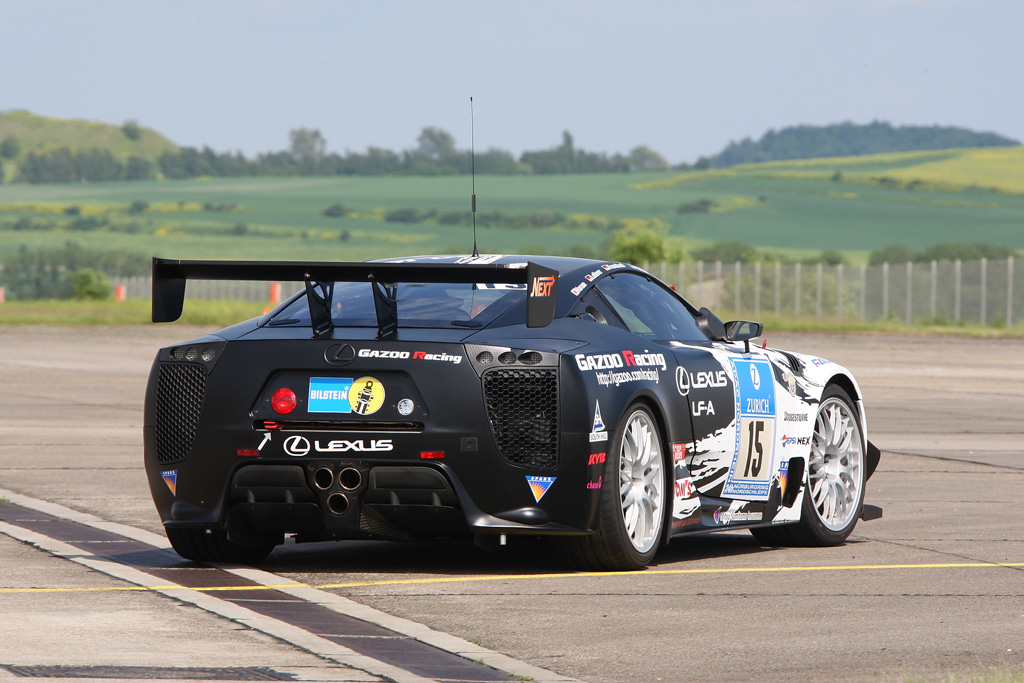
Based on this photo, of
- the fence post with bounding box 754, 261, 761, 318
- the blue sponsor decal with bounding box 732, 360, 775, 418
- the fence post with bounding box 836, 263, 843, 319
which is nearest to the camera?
the blue sponsor decal with bounding box 732, 360, 775, 418

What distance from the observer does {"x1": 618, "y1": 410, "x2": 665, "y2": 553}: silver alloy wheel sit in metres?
7.40

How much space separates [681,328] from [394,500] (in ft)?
6.79

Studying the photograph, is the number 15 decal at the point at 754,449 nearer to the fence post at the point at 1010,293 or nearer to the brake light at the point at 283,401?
the brake light at the point at 283,401

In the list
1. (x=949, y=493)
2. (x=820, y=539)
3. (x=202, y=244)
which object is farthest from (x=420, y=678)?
A: (x=202, y=244)

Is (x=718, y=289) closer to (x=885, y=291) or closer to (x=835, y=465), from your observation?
(x=885, y=291)

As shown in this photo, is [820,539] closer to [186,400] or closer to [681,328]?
[681,328]

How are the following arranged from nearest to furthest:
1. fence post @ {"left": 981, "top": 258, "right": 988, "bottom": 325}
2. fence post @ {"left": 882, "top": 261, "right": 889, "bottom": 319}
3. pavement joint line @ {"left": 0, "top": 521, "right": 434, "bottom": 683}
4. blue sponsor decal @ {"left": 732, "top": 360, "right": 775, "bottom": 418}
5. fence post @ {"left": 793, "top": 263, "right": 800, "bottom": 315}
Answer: pavement joint line @ {"left": 0, "top": 521, "right": 434, "bottom": 683} < blue sponsor decal @ {"left": 732, "top": 360, "right": 775, "bottom": 418} < fence post @ {"left": 981, "top": 258, "right": 988, "bottom": 325} < fence post @ {"left": 882, "top": 261, "right": 889, "bottom": 319} < fence post @ {"left": 793, "top": 263, "right": 800, "bottom": 315}

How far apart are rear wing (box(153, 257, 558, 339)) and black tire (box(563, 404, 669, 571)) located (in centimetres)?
75

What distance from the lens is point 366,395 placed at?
23.1ft

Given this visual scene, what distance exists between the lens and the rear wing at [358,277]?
6934 millimetres

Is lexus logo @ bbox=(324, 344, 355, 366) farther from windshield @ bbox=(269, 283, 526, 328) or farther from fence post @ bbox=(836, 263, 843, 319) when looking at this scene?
fence post @ bbox=(836, 263, 843, 319)

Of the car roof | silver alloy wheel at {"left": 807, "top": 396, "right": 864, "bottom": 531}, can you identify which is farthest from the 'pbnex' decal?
silver alloy wheel at {"left": 807, "top": 396, "right": 864, "bottom": 531}

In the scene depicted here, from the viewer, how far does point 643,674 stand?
5.37 metres

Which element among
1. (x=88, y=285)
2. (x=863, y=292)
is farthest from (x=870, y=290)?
(x=88, y=285)
